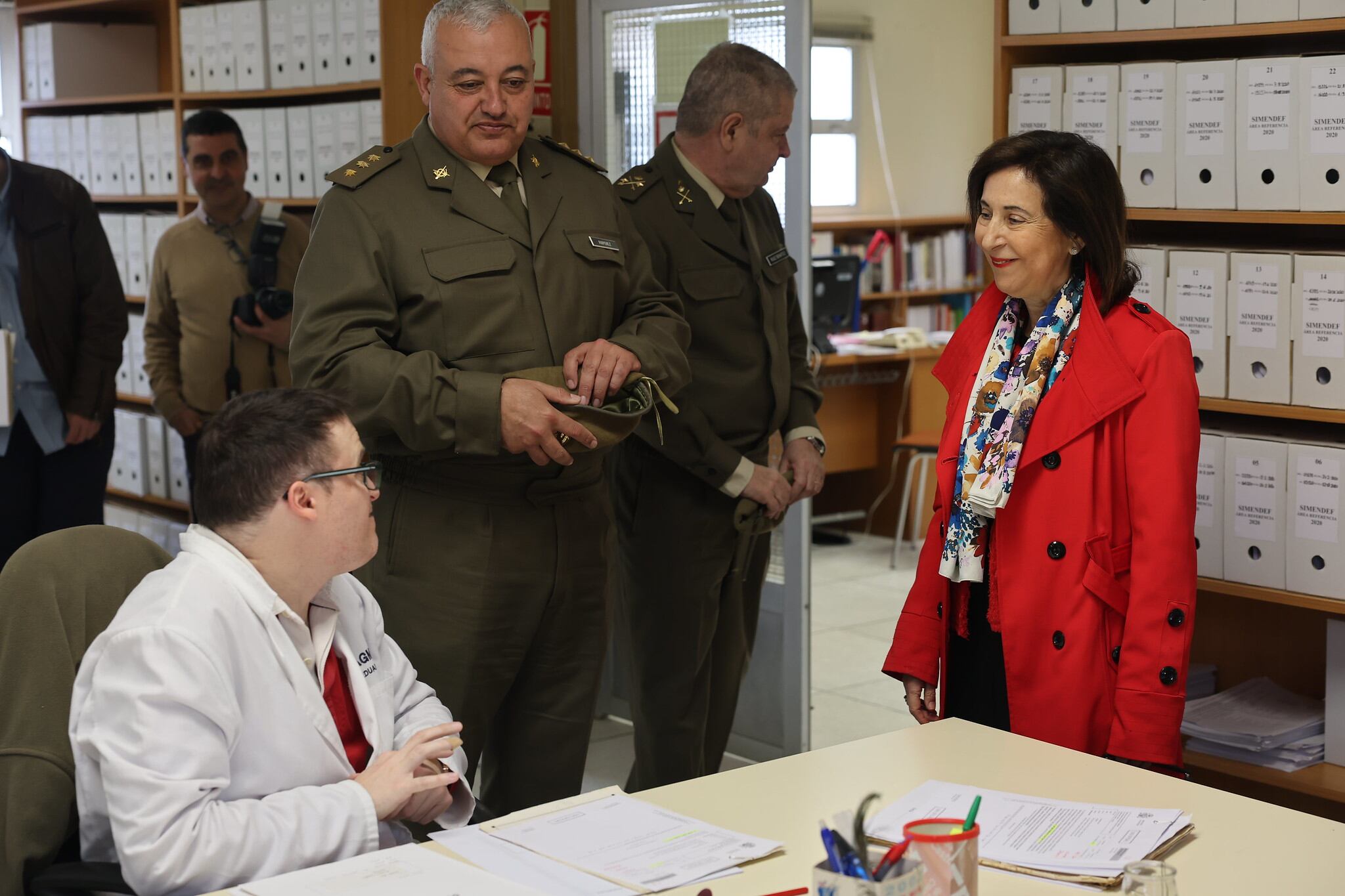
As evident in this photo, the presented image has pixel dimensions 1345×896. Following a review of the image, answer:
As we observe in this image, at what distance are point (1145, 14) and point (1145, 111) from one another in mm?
194

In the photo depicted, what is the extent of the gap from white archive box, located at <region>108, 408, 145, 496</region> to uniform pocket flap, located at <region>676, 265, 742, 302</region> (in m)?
3.18

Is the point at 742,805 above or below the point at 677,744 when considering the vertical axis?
above

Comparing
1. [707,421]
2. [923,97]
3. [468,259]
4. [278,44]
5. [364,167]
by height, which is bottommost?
[707,421]

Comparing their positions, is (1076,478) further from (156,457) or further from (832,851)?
(156,457)

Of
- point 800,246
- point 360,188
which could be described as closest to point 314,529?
point 360,188

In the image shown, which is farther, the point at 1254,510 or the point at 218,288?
the point at 218,288

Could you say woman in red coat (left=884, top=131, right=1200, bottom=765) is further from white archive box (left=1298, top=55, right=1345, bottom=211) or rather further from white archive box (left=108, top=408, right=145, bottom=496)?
white archive box (left=108, top=408, right=145, bottom=496)

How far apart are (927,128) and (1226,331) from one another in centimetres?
666

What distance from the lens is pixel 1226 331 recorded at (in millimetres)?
2826

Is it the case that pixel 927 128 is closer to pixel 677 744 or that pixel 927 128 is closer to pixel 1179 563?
pixel 677 744

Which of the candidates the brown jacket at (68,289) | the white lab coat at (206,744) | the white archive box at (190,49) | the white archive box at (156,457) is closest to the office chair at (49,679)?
the white lab coat at (206,744)

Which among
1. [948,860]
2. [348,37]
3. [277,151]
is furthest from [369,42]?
[948,860]

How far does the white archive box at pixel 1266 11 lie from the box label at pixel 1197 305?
47 cm

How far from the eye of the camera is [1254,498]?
110 inches
